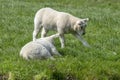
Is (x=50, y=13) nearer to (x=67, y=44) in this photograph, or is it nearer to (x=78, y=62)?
(x=67, y=44)

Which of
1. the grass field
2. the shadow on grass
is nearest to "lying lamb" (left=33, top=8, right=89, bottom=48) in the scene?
the grass field

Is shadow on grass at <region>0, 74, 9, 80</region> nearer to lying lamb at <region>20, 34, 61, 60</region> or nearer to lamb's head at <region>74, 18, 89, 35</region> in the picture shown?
lying lamb at <region>20, 34, 61, 60</region>

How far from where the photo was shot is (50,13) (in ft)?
55.6

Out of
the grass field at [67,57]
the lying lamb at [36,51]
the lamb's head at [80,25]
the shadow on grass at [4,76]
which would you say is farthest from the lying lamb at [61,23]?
the shadow on grass at [4,76]

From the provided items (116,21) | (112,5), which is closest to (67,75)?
(116,21)

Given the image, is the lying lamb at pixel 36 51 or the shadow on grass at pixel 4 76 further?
the lying lamb at pixel 36 51

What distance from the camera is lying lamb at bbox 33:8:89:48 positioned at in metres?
15.8

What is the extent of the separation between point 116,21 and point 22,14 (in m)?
5.69

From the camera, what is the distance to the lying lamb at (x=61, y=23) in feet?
51.8

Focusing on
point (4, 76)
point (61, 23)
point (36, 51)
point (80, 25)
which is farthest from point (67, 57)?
point (4, 76)

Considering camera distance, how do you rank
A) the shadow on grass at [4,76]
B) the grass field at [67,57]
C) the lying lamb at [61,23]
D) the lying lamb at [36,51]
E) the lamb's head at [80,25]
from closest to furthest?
1. the shadow on grass at [4,76]
2. the grass field at [67,57]
3. the lying lamb at [36,51]
4. the lamb's head at [80,25]
5. the lying lamb at [61,23]

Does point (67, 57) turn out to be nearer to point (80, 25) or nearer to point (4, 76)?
point (80, 25)

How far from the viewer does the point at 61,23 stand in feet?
52.3

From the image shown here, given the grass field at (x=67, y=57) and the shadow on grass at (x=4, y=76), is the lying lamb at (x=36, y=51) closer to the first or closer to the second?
the grass field at (x=67, y=57)
